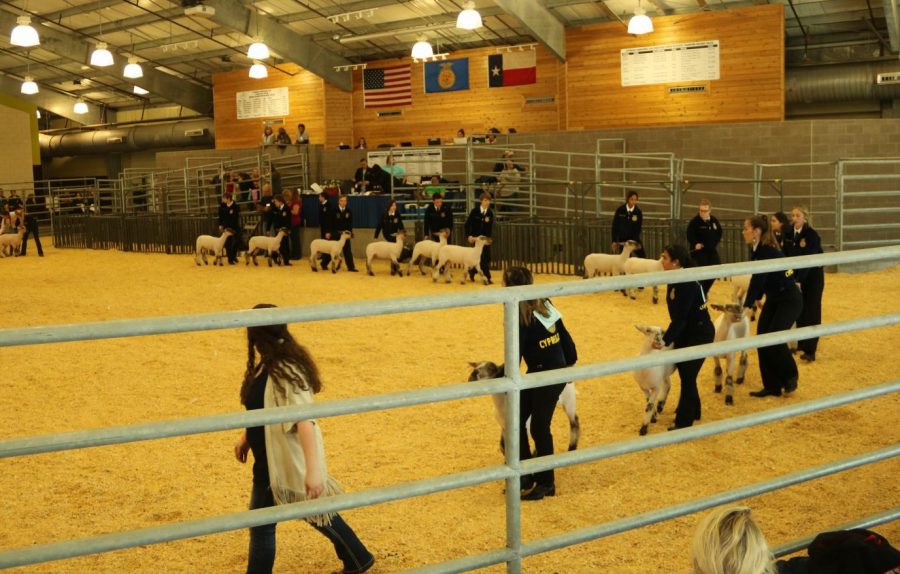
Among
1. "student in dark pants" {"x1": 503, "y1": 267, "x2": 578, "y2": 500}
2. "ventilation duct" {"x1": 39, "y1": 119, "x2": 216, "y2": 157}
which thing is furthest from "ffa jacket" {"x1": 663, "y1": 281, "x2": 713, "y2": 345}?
"ventilation duct" {"x1": 39, "y1": 119, "x2": 216, "y2": 157}

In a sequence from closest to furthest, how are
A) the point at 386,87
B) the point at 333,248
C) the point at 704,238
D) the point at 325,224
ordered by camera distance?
1. the point at 704,238
2. the point at 333,248
3. the point at 325,224
4. the point at 386,87

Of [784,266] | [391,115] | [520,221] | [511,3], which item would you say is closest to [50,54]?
[391,115]

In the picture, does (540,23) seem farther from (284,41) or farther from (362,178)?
(284,41)

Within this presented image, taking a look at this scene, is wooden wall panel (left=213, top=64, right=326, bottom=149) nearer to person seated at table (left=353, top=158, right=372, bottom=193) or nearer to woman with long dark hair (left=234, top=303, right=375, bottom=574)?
person seated at table (left=353, top=158, right=372, bottom=193)

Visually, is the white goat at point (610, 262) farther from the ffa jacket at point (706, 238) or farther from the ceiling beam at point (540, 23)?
the ceiling beam at point (540, 23)

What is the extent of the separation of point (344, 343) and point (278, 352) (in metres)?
7.23

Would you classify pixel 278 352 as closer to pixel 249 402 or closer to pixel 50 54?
pixel 249 402

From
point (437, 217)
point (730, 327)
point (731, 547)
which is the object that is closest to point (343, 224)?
point (437, 217)

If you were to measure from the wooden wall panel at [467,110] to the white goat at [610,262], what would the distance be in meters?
12.1

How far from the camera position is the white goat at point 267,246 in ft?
67.3

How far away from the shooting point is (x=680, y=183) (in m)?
16.9

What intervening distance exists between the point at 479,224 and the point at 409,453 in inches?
429

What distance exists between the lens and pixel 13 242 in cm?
2489

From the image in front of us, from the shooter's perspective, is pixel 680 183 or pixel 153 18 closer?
pixel 680 183
